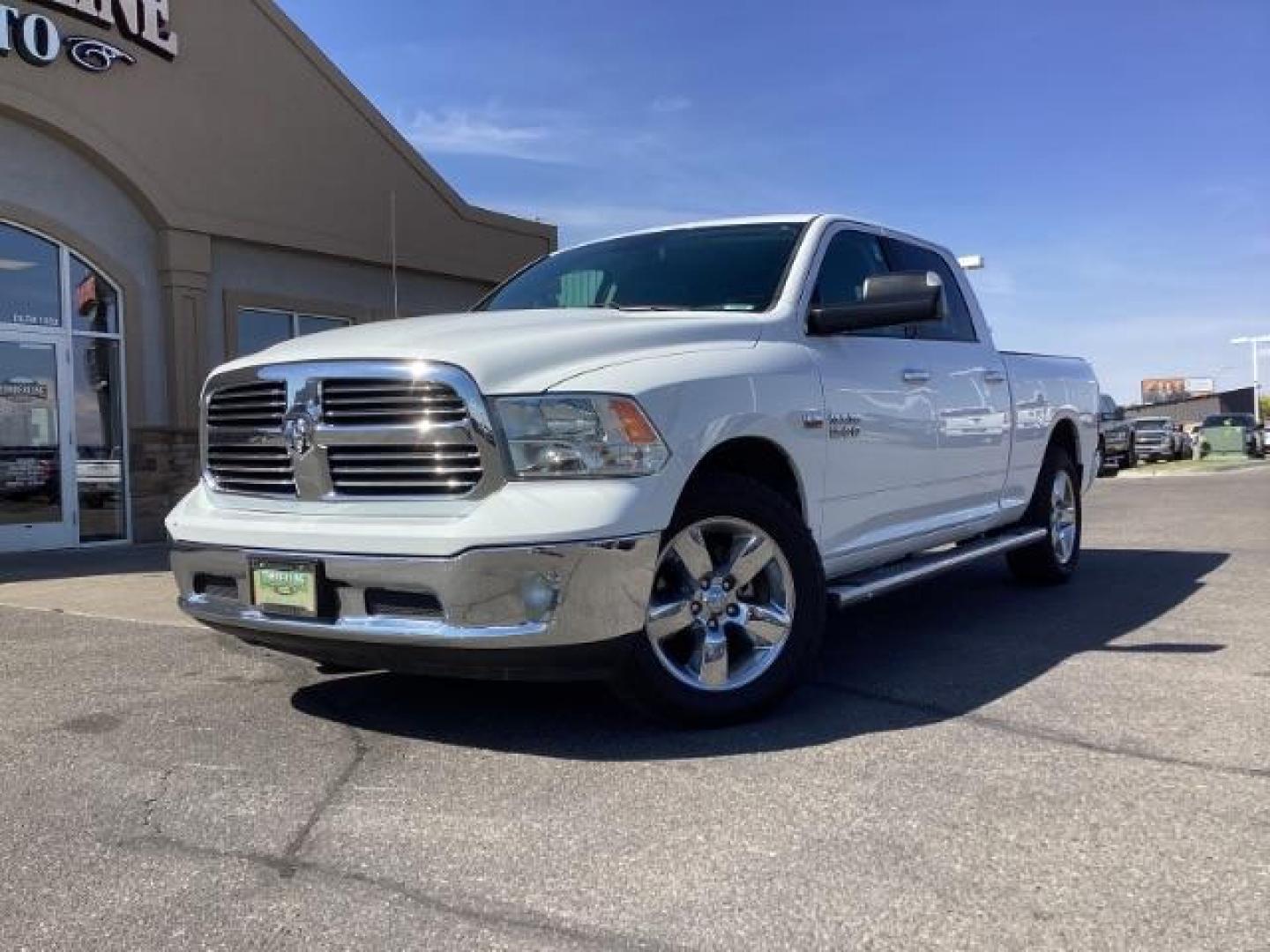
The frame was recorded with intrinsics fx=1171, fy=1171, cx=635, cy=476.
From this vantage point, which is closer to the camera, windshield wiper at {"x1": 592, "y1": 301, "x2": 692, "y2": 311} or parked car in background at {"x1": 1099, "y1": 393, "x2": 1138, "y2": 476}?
windshield wiper at {"x1": 592, "y1": 301, "x2": 692, "y2": 311}

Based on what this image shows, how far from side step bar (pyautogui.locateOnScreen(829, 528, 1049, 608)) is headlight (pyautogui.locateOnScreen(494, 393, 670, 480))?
1.27 metres

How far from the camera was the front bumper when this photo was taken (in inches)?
140

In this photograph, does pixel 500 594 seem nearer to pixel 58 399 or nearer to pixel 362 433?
pixel 362 433

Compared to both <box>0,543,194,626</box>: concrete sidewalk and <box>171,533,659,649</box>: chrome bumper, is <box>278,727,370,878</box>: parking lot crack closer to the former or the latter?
<box>171,533,659,649</box>: chrome bumper

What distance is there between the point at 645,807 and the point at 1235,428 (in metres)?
45.5

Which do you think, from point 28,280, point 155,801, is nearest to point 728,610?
point 155,801

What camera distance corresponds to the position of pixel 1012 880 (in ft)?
9.31

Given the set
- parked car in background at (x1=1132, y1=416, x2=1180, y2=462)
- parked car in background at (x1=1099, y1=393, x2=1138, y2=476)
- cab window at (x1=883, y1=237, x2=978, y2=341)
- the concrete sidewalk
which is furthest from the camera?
parked car in background at (x1=1132, y1=416, x2=1180, y2=462)

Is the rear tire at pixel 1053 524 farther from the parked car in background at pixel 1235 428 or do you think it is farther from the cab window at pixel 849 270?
the parked car in background at pixel 1235 428

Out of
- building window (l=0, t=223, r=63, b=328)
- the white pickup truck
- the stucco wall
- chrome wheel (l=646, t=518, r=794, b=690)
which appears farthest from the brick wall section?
chrome wheel (l=646, t=518, r=794, b=690)

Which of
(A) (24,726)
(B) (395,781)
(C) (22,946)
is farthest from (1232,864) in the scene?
(A) (24,726)

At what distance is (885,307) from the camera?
4.64 metres

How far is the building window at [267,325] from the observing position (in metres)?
13.0

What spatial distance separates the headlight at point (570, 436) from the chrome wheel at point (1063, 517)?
442cm
